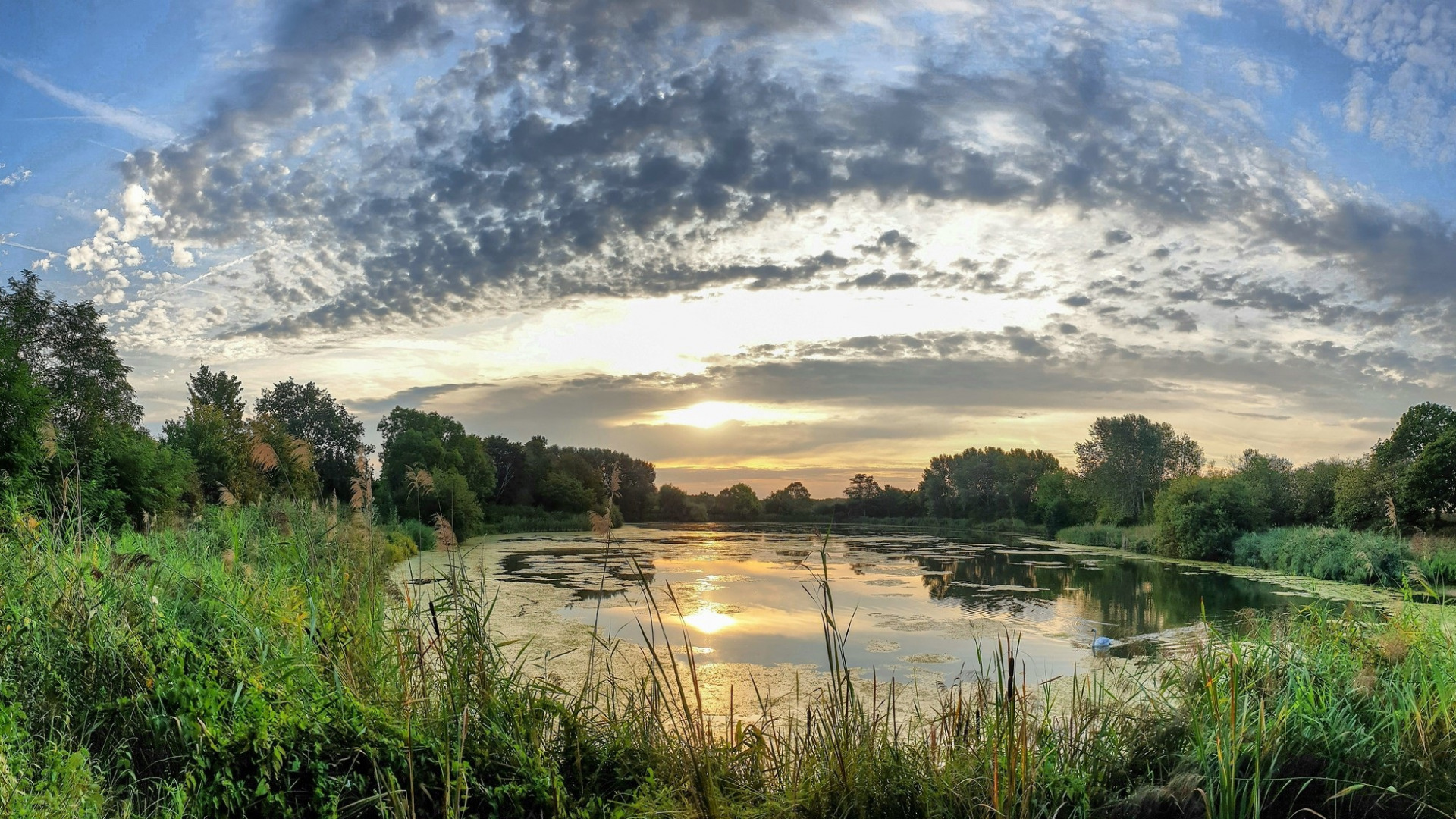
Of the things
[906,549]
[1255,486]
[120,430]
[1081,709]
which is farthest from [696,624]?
[1255,486]

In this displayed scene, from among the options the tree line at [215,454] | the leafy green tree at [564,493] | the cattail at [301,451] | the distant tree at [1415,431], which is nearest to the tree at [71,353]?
the tree line at [215,454]

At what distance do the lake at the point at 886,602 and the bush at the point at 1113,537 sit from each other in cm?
474

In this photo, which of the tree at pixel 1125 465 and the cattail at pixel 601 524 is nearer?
the cattail at pixel 601 524

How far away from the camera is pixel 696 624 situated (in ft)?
38.2

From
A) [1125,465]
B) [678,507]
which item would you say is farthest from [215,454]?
[1125,465]

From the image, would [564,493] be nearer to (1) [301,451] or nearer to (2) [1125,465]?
(2) [1125,465]

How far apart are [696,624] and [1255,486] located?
26.0 m

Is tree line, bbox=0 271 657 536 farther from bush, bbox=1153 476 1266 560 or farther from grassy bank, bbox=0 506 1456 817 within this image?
bush, bbox=1153 476 1266 560

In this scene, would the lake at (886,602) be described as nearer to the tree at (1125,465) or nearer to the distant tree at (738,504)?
the tree at (1125,465)

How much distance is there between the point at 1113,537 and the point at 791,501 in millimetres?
27631

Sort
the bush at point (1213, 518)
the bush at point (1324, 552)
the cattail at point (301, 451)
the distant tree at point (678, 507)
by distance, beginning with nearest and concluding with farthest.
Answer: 1. the cattail at point (301, 451)
2. the bush at point (1324, 552)
3. the bush at point (1213, 518)
4. the distant tree at point (678, 507)

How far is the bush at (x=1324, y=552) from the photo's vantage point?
55.8 ft

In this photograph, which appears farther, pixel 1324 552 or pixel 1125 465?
pixel 1125 465

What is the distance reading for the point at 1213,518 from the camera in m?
26.9
